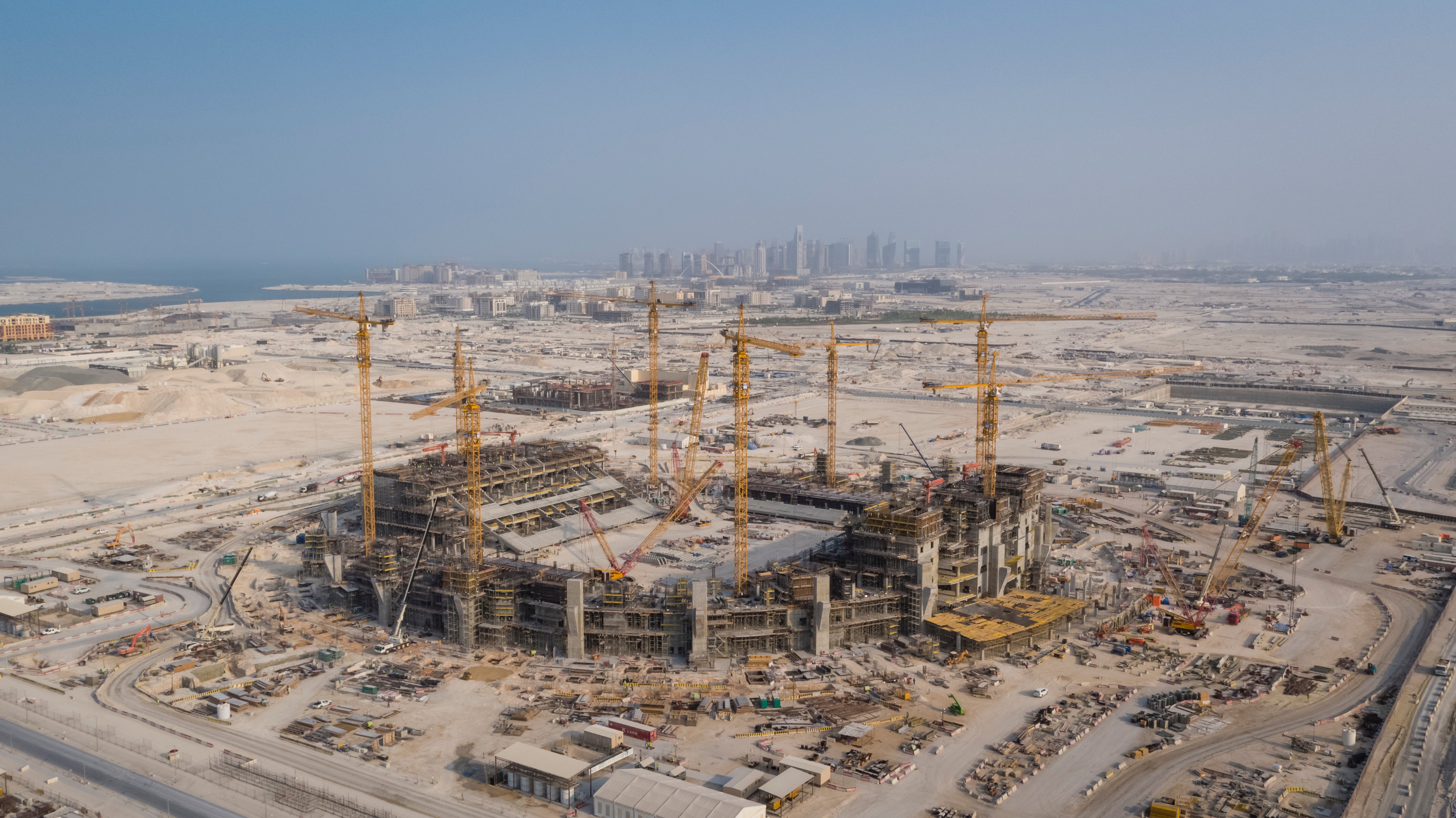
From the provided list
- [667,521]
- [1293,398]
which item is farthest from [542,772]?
[1293,398]

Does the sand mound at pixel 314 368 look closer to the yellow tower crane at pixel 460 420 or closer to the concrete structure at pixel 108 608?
the yellow tower crane at pixel 460 420

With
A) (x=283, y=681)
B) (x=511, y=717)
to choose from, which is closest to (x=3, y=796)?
(x=283, y=681)

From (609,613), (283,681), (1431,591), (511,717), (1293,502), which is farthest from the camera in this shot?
(1293,502)

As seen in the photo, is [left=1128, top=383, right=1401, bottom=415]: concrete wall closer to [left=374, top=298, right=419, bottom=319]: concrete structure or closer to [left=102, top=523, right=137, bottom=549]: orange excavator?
[left=102, top=523, right=137, bottom=549]: orange excavator

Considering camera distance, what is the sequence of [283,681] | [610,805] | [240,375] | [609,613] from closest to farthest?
[610,805] → [283,681] → [609,613] → [240,375]

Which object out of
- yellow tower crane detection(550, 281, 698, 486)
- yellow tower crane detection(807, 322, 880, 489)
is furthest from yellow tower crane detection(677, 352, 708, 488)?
yellow tower crane detection(807, 322, 880, 489)

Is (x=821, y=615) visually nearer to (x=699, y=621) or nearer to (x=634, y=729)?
(x=699, y=621)

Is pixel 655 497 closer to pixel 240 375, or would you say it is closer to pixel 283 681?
pixel 283 681

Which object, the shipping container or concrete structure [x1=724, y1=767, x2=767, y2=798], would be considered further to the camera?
the shipping container
